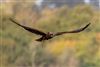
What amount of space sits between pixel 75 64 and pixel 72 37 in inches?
15.9

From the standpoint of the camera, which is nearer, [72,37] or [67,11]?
[72,37]

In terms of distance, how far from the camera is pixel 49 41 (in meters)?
4.65

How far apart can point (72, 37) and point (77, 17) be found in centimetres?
39

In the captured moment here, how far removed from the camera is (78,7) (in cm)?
512

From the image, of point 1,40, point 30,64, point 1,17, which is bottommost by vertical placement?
point 30,64

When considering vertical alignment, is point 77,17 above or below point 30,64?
above

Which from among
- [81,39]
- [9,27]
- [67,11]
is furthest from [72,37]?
[9,27]

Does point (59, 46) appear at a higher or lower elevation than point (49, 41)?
lower

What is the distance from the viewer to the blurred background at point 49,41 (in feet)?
15.2

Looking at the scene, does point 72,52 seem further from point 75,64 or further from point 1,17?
point 1,17

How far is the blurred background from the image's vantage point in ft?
15.2

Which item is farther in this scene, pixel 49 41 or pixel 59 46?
pixel 59 46

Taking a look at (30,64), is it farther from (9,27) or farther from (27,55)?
(9,27)

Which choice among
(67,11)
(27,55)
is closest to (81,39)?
(67,11)
